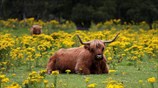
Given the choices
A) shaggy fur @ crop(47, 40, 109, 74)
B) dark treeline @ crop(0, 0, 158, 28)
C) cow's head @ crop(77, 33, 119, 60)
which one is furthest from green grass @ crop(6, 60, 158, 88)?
dark treeline @ crop(0, 0, 158, 28)

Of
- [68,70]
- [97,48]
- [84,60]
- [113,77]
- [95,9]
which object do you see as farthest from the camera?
[95,9]

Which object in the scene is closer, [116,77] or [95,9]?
[116,77]

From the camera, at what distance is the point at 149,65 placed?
16.3 m

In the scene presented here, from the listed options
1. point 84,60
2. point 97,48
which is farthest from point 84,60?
point 97,48

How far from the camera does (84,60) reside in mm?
13492

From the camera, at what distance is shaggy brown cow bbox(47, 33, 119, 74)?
43.4ft

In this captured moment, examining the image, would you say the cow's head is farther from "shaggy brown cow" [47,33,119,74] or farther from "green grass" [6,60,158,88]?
"green grass" [6,60,158,88]

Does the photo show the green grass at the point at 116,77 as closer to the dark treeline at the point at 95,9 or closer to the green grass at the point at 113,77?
the green grass at the point at 113,77

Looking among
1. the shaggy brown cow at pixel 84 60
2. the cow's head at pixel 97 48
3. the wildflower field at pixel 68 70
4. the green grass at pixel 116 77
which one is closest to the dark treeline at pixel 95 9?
the wildflower field at pixel 68 70

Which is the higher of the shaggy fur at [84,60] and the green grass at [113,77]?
the shaggy fur at [84,60]

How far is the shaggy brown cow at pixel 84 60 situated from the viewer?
13.2 meters

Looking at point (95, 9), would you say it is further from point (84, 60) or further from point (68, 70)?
point (68, 70)

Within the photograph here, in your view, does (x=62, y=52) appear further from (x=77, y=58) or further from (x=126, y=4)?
(x=126, y=4)

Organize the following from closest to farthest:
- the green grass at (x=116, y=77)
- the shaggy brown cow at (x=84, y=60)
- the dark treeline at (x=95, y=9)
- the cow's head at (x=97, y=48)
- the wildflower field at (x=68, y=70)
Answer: the wildflower field at (x=68, y=70), the green grass at (x=116, y=77), the cow's head at (x=97, y=48), the shaggy brown cow at (x=84, y=60), the dark treeline at (x=95, y=9)
